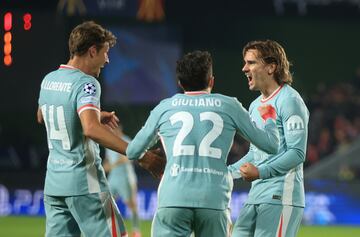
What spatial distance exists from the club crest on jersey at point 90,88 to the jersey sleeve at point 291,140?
1.16 meters

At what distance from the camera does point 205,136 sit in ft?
17.5

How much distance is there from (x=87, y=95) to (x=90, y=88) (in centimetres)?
6

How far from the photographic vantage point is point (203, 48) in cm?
1905

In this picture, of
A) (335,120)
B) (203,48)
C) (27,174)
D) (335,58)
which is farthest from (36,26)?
(335,58)

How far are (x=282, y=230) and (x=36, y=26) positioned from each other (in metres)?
9.33

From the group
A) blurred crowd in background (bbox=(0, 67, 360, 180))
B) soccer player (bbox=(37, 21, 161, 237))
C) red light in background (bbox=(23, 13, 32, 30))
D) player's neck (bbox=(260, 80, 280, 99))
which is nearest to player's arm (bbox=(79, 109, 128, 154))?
soccer player (bbox=(37, 21, 161, 237))

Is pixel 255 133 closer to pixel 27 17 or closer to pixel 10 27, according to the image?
pixel 10 27

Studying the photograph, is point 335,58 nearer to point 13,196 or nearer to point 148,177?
point 148,177

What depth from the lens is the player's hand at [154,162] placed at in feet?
18.5

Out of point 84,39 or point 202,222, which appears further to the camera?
point 84,39

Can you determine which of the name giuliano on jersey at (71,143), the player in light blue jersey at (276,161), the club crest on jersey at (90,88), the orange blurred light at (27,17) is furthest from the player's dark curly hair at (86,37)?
the orange blurred light at (27,17)

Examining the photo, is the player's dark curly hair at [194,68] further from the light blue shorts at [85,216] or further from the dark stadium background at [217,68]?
the dark stadium background at [217,68]

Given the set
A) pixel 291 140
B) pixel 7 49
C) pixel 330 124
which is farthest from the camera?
pixel 330 124

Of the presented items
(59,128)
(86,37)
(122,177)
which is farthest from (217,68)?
(59,128)
